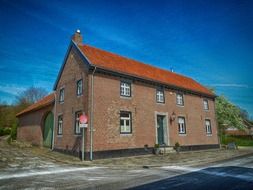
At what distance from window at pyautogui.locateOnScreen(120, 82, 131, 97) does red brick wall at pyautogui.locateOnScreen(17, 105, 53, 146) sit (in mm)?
8361

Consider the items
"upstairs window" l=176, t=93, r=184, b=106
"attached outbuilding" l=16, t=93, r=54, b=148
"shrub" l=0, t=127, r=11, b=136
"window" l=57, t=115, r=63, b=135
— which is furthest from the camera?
"shrub" l=0, t=127, r=11, b=136

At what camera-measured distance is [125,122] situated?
587 inches

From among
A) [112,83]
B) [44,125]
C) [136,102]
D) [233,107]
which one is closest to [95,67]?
[112,83]

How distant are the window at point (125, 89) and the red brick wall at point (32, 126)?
8361 mm

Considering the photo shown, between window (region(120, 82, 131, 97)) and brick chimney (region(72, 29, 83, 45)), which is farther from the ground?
brick chimney (region(72, 29, 83, 45))

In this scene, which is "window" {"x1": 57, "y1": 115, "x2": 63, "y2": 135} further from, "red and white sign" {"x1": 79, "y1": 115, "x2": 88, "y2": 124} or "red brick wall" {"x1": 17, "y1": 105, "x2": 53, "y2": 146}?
"red and white sign" {"x1": 79, "y1": 115, "x2": 88, "y2": 124}

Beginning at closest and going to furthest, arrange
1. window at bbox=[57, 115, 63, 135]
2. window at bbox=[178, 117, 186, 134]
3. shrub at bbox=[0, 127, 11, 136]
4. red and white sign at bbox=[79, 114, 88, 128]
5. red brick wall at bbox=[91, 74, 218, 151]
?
red and white sign at bbox=[79, 114, 88, 128], red brick wall at bbox=[91, 74, 218, 151], window at bbox=[57, 115, 63, 135], window at bbox=[178, 117, 186, 134], shrub at bbox=[0, 127, 11, 136]

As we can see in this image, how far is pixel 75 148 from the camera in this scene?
45.8 ft

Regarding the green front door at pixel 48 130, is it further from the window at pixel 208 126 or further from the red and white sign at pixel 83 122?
the window at pixel 208 126

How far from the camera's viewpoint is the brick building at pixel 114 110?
13.6 m

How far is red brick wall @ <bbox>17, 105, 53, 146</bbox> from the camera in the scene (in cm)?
2053

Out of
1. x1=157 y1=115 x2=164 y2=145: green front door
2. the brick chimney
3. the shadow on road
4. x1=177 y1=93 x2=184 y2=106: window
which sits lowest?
the shadow on road

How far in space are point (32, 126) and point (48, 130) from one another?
4550 millimetres

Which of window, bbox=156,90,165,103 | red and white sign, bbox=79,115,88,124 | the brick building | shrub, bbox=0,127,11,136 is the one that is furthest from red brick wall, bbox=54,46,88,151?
shrub, bbox=0,127,11,136
